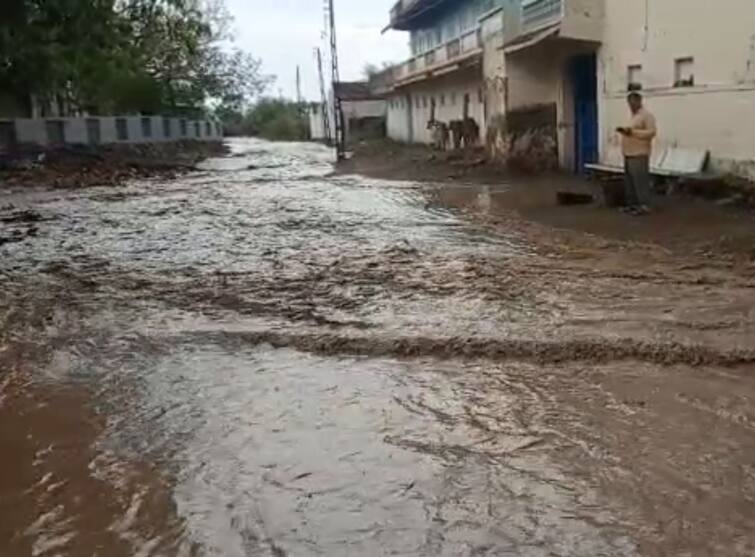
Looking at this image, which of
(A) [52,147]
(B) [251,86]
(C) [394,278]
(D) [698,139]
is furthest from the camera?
(B) [251,86]

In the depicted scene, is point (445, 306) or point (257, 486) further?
point (445, 306)

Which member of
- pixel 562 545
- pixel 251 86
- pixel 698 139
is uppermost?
pixel 251 86

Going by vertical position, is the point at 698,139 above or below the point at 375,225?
above

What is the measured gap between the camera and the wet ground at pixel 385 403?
3.73 m

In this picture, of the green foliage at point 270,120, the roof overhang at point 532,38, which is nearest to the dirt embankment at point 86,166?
the roof overhang at point 532,38

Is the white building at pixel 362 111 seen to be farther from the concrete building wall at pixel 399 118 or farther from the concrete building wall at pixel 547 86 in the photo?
the concrete building wall at pixel 547 86

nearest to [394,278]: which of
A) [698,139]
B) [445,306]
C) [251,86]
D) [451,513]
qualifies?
[445,306]

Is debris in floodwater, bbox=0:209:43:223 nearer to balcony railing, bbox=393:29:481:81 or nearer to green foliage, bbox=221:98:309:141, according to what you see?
balcony railing, bbox=393:29:481:81

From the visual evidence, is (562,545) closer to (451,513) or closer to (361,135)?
(451,513)

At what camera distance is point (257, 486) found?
4.13 metres

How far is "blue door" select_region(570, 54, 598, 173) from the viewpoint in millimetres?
19500

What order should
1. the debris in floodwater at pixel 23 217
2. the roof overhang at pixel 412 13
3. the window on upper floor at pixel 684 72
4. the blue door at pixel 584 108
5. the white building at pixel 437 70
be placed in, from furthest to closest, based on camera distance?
the roof overhang at pixel 412 13 < the white building at pixel 437 70 < the blue door at pixel 584 108 < the debris in floodwater at pixel 23 217 < the window on upper floor at pixel 684 72

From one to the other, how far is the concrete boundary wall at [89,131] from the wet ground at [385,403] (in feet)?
64.4

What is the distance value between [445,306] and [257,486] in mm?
3572
